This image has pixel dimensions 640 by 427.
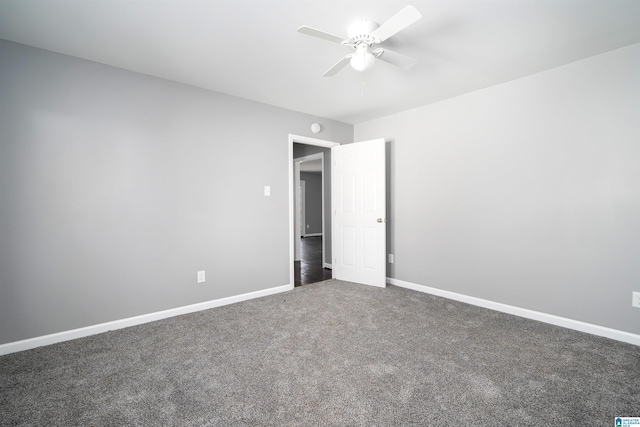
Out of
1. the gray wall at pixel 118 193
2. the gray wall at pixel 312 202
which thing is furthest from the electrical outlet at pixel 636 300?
the gray wall at pixel 312 202

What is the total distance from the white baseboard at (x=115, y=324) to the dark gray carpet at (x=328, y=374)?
80mm

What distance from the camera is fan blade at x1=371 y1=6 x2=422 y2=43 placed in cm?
153

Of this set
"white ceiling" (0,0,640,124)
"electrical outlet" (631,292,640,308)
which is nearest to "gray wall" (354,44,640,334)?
"electrical outlet" (631,292,640,308)

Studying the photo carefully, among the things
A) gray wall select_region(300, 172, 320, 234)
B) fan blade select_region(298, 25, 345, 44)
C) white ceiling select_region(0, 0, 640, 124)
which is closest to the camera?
fan blade select_region(298, 25, 345, 44)

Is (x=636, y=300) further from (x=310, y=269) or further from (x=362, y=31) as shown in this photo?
(x=310, y=269)

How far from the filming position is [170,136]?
289 centimetres

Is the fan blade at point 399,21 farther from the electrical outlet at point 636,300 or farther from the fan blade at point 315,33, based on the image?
the electrical outlet at point 636,300

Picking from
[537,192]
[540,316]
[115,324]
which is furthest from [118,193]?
[540,316]

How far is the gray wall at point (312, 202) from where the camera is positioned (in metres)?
9.94

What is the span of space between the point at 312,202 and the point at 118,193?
7661 millimetres

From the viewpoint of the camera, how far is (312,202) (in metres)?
10.1

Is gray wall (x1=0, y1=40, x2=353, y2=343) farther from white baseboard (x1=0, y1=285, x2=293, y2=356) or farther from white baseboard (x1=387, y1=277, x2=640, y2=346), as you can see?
white baseboard (x1=387, y1=277, x2=640, y2=346)

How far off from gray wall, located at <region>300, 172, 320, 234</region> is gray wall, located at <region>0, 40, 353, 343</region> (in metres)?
6.31

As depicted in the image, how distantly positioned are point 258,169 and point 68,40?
1.94m
